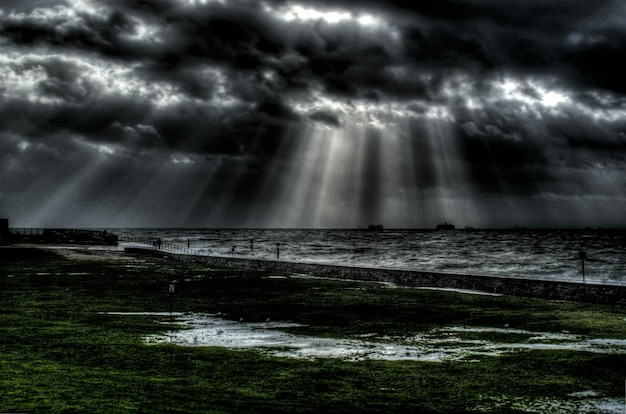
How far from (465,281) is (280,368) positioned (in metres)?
24.1

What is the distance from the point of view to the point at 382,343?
48.6ft

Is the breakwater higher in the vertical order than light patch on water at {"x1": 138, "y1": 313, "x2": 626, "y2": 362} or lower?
lower

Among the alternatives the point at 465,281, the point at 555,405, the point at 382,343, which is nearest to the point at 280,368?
the point at 382,343

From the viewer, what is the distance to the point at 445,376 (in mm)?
10984

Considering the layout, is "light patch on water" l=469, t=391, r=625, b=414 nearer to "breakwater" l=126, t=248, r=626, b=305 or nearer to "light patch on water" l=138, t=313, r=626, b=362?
"light patch on water" l=138, t=313, r=626, b=362

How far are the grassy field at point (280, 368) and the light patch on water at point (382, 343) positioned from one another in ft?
1.91

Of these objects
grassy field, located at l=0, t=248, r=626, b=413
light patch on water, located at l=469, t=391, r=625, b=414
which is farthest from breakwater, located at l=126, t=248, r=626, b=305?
light patch on water, located at l=469, t=391, r=625, b=414

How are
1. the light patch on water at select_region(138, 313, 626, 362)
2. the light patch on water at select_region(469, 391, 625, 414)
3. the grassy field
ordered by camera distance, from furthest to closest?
1. the light patch on water at select_region(138, 313, 626, 362)
2. the grassy field
3. the light patch on water at select_region(469, 391, 625, 414)

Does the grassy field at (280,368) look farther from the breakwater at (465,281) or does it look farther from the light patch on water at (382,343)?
the breakwater at (465,281)

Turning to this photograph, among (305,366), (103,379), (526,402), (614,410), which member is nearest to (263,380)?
(305,366)

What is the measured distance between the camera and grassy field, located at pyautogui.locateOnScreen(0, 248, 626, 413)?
9.04m

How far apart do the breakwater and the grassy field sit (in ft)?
11.6

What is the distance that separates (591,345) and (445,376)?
556cm

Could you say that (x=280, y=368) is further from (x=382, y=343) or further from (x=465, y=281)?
(x=465, y=281)
